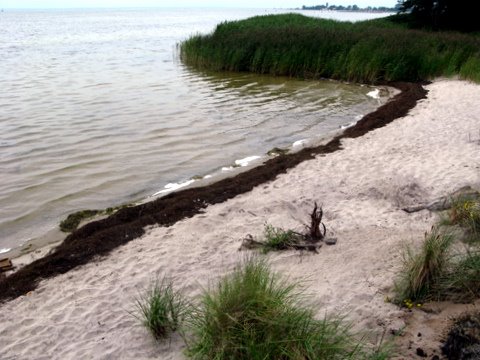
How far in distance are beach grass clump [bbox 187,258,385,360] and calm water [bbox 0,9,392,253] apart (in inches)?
163

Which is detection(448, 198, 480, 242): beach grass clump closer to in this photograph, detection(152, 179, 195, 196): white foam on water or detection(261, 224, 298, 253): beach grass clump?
detection(261, 224, 298, 253): beach grass clump

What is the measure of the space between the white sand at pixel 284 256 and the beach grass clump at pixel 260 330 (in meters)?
0.46

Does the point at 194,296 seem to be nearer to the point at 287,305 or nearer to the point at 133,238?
the point at 287,305

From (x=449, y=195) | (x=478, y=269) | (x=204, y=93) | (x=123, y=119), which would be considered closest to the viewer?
(x=478, y=269)

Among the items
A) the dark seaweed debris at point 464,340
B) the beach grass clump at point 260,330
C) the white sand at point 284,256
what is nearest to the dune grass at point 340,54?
the white sand at point 284,256

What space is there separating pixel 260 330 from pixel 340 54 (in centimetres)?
1789

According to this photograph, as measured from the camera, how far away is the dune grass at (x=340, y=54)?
57.4 ft

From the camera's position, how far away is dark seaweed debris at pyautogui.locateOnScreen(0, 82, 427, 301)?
196 inches

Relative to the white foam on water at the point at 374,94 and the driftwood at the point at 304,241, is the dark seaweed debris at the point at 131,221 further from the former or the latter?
the white foam on water at the point at 374,94

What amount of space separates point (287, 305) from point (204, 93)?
46.8 feet

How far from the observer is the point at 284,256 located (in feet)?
15.5

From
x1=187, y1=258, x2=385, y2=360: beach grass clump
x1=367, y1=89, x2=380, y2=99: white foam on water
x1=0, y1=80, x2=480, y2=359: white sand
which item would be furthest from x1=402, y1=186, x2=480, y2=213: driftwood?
x1=367, y1=89, x2=380, y2=99: white foam on water

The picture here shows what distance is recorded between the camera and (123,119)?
12.9 m

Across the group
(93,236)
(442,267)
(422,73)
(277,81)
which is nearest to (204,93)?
(277,81)
